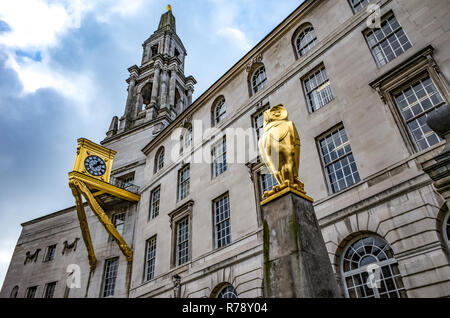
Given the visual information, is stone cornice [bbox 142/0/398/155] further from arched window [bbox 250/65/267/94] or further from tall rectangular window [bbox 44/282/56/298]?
tall rectangular window [bbox 44/282/56/298]

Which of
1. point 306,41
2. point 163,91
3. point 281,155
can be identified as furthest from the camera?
point 163,91

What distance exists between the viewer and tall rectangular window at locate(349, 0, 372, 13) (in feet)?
50.3

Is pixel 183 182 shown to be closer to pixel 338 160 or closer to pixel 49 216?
pixel 338 160

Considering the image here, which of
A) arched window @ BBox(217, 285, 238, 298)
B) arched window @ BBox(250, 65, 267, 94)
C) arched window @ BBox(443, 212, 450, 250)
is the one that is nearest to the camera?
arched window @ BBox(443, 212, 450, 250)

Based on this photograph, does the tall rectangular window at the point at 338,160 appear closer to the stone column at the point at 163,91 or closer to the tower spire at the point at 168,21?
the stone column at the point at 163,91

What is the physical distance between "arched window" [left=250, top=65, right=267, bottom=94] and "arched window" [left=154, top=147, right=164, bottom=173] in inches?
408

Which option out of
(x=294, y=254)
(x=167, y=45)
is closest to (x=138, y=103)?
(x=167, y=45)

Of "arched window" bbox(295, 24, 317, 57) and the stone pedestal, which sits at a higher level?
"arched window" bbox(295, 24, 317, 57)

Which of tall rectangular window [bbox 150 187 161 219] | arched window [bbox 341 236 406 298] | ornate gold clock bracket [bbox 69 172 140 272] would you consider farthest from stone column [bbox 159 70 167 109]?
arched window [bbox 341 236 406 298]

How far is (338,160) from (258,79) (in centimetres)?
887

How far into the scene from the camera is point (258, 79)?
65.3 feet

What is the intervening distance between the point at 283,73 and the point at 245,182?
247 inches

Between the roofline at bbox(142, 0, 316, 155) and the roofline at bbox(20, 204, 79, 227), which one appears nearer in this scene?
the roofline at bbox(142, 0, 316, 155)

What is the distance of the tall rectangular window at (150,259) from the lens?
21.0 metres
